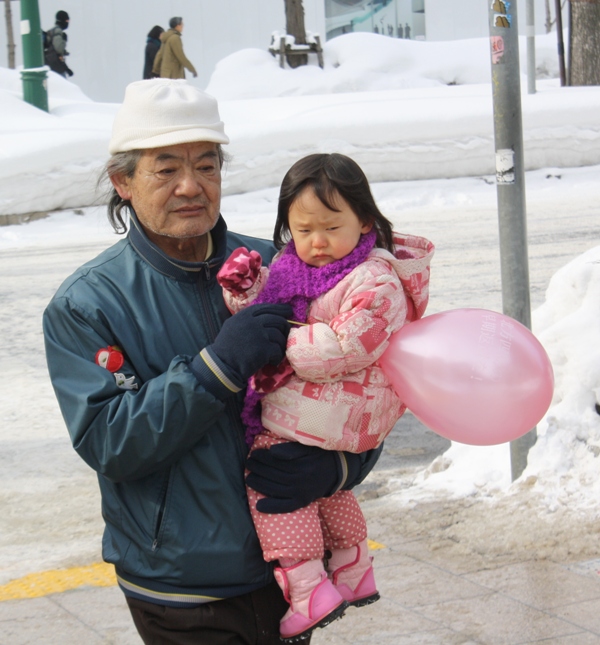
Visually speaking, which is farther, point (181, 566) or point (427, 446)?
point (427, 446)

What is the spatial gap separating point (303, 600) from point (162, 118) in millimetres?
1170

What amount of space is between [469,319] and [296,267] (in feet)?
1.47

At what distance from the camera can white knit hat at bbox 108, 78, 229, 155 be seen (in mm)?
2387

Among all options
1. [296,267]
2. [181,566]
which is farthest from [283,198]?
[181,566]

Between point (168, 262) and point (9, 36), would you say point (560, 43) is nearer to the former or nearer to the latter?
point (9, 36)

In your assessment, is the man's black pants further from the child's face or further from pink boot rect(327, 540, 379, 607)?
the child's face

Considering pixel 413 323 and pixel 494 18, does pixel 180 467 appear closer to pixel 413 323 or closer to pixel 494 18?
pixel 413 323

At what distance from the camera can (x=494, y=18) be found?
14.8 feet

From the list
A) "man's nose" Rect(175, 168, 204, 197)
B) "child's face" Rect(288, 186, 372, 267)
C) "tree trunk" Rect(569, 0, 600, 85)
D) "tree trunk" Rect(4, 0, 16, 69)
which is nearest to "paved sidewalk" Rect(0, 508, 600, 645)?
"child's face" Rect(288, 186, 372, 267)

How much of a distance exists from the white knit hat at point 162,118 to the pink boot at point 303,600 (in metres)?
1.03

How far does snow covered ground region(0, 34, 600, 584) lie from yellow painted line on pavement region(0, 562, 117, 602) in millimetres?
117

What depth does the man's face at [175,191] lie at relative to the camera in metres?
2.46

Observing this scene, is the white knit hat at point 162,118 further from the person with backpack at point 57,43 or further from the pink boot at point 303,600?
the person with backpack at point 57,43

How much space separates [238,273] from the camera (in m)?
2.40
